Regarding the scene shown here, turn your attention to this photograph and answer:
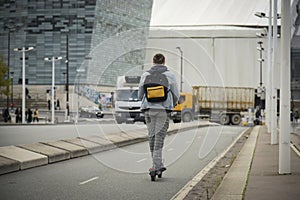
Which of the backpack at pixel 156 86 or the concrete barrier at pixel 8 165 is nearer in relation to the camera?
the backpack at pixel 156 86

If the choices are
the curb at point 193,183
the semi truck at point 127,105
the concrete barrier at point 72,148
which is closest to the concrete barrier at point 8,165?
the semi truck at point 127,105

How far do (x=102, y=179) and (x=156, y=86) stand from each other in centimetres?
209

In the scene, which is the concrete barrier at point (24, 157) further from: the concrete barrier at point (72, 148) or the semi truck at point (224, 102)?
the semi truck at point (224, 102)

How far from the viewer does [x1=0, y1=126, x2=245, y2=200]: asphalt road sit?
9.48 metres

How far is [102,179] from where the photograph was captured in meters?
11.3

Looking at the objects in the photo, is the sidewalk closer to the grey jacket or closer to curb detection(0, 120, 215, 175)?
the grey jacket

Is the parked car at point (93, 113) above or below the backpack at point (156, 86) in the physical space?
below

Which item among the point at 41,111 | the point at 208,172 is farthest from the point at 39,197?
the point at 41,111

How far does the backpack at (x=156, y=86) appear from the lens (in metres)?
10.5

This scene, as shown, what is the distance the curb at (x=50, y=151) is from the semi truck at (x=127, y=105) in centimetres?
73

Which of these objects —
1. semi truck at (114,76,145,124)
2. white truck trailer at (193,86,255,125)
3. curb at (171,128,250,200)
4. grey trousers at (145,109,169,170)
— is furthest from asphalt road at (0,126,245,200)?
white truck trailer at (193,86,255,125)

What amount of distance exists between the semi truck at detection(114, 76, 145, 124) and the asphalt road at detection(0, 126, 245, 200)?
126cm

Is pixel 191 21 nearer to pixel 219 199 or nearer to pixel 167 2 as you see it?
pixel 167 2

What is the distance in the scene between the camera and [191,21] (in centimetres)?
9219
